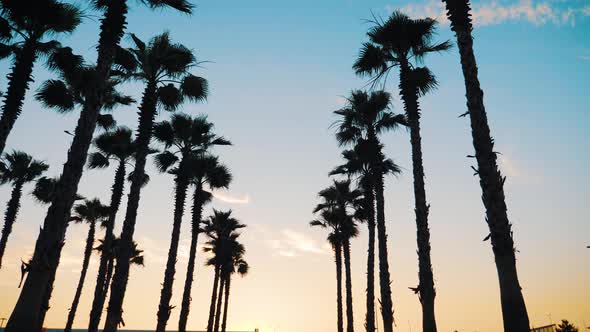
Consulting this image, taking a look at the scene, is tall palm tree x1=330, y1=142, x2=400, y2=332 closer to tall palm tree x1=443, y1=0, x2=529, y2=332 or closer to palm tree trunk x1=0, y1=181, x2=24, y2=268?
tall palm tree x1=443, y1=0, x2=529, y2=332

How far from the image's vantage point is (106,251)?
23141 mm

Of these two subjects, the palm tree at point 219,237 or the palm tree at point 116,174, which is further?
the palm tree at point 219,237

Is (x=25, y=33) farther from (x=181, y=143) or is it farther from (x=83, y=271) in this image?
(x=83, y=271)

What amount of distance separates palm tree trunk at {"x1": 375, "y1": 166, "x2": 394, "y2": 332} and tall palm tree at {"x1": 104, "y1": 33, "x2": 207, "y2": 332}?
10.4 metres

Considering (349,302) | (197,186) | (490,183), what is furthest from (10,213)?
(490,183)

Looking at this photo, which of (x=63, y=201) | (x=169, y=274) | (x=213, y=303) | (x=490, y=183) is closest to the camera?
(x=490, y=183)

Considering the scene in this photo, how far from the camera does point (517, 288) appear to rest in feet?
25.0

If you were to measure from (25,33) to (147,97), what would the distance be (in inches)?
204

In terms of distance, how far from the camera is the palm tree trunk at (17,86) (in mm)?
14344

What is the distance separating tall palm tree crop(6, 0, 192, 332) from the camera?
9141 millimetres

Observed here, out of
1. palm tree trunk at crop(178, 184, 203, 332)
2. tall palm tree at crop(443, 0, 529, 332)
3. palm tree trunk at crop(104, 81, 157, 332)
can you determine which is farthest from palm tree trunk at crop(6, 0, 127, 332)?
palm tree trunk at crop(178, 184, 203, 332)

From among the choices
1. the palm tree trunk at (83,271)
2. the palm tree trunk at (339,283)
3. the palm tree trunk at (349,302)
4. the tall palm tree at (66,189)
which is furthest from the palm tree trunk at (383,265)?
the palm tree trunk at (83,271)

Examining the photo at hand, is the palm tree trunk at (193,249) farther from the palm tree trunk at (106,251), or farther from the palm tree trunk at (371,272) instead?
the palm tree trunk at (371,272)

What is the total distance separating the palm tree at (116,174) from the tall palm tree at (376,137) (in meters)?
13.6
